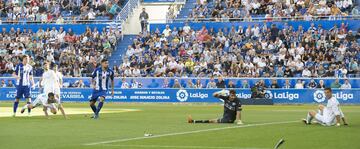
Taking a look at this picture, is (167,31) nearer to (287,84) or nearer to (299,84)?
(287,84)

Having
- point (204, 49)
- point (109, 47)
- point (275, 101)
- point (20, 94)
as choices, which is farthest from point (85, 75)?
point (20, 94)

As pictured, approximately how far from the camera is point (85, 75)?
5666 centimetres

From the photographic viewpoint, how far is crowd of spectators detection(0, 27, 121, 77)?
193 ft

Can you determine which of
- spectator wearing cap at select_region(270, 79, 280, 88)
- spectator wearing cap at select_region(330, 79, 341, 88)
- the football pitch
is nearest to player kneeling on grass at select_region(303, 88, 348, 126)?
the football pitch

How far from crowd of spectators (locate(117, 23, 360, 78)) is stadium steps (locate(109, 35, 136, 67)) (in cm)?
145

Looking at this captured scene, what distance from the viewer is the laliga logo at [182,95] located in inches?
2016

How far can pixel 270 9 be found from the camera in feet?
190

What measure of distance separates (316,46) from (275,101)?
5563 mm

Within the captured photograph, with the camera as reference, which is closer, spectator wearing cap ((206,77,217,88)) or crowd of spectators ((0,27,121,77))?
spectator wearing cap ((206,77,217,88))

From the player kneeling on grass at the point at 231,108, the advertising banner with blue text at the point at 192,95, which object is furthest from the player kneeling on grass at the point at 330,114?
the advertising banner with blue text at the point at 192,95

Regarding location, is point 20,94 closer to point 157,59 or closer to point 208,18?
point 157,59

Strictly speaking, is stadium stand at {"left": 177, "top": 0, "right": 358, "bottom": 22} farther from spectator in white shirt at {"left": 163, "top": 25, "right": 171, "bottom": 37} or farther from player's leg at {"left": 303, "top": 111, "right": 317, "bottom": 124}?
player's leg at {"left": 303, "top": 111, "right": 317, "bottom": 124}

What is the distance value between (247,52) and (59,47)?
48.6ft

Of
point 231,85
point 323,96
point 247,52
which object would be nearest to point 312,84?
point 323,96
